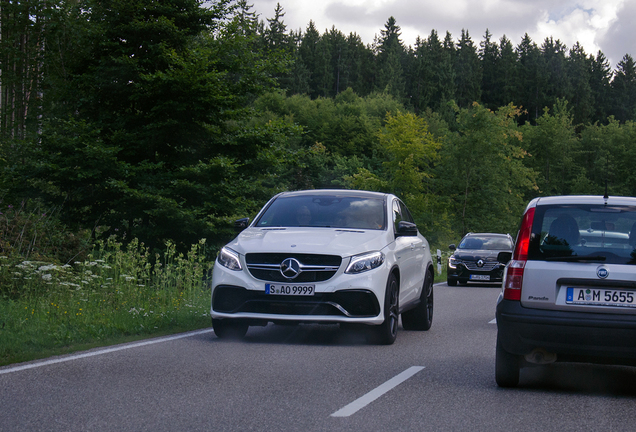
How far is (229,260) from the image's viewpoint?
8648mm

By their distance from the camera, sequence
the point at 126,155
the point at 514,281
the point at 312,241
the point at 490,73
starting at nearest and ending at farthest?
the point at 514,281 → the point at 312,241 → the point at 126,155 → the point at 490,73

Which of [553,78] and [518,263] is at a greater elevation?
[553,78]

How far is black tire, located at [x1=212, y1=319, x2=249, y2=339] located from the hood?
2.85 ft

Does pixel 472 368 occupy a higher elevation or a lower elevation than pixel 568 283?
lower

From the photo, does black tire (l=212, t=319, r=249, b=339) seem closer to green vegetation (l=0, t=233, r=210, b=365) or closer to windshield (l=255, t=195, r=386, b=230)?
green vegetation (l=0, t=233, r=210, b=365)

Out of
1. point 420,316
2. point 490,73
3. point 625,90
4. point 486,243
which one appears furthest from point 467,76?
point 420,316

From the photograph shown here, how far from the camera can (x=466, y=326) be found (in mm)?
11352

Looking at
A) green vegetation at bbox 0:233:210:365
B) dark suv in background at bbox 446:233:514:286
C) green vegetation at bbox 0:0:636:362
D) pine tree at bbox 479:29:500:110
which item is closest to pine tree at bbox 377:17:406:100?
pine tree at bbox 479:29:500:110

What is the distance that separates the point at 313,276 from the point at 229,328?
1.38 metres

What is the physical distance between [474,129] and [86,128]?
145 ft

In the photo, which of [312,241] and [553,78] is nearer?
[312,241]

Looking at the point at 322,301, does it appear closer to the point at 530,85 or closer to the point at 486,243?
the point at 486,243

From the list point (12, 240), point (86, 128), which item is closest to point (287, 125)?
point (86, 128)

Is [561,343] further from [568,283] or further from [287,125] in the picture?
[287,125]
